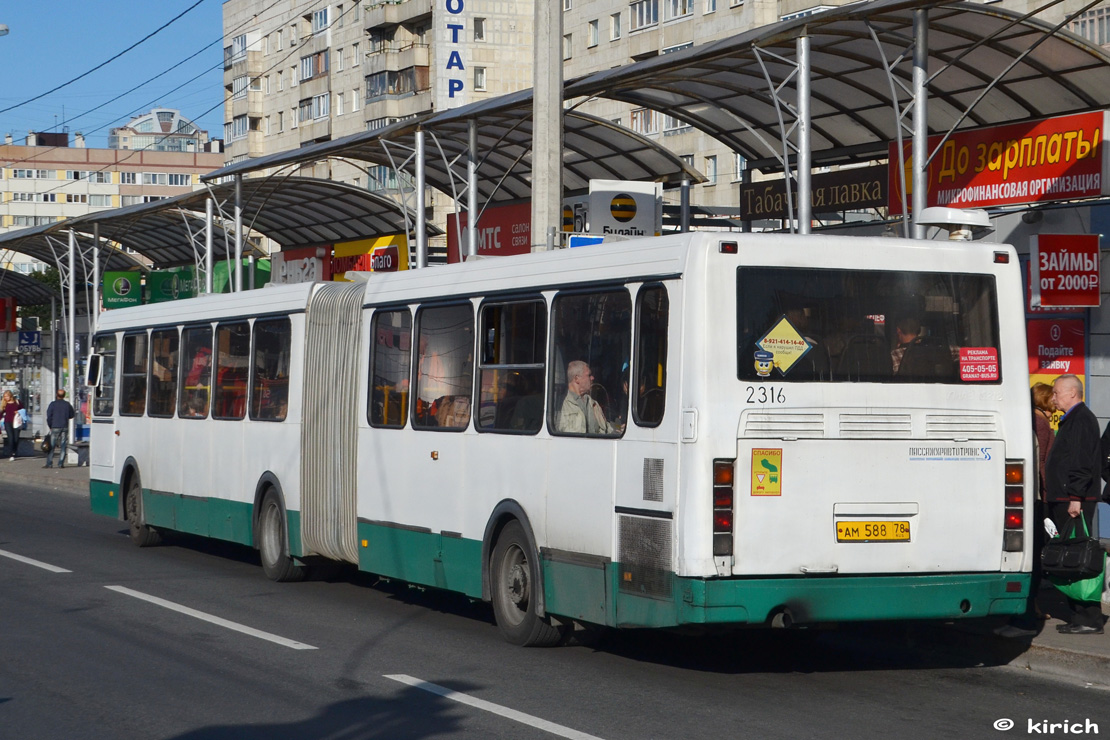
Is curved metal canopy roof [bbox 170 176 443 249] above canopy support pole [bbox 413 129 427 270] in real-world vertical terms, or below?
above

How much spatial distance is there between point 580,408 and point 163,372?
8.68m

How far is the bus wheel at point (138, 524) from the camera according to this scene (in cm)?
1742

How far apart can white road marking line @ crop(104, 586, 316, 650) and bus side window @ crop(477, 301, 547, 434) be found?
197 cm

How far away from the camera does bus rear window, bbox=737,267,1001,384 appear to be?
8555 mm

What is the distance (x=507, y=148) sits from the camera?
23719mm

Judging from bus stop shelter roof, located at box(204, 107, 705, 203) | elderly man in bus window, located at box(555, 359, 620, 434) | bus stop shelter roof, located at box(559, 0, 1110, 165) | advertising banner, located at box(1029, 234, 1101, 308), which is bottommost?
elderly man in bus window, located at box(555, 359, 620, 434)

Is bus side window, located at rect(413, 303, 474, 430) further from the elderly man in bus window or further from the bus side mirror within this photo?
the bus side mirror

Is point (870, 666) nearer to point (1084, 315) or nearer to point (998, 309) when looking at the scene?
point (998, 309)

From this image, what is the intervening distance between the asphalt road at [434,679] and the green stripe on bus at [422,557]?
0.34 m

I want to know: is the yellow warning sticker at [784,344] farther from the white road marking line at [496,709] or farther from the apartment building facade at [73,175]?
the apartment building facade at [73,175]

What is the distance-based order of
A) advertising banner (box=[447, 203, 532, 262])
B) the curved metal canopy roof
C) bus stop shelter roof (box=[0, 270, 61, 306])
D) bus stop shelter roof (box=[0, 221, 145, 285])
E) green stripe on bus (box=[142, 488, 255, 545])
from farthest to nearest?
1. bus stop shelter roof (box=[0, 270, 61, 306])
2. bus stop shelter roof (box=[0, 221, 145, 285])
3. the curved metal canopy roof
4. advertising banner (box=[447, 203, 532, 262])
5. green stripe on bus (box=[142, 488, 255, 545])

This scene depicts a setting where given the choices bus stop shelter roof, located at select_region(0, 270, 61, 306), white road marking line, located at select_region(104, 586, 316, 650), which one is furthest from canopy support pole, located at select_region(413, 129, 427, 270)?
bus stop shelter roof, located at select_region(0, 270, 61, 306)

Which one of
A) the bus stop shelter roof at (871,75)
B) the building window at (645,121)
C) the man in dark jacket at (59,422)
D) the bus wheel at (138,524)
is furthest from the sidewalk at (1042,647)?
the building window at (645,121)

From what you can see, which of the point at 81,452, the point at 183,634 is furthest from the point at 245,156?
the point at 183,634
